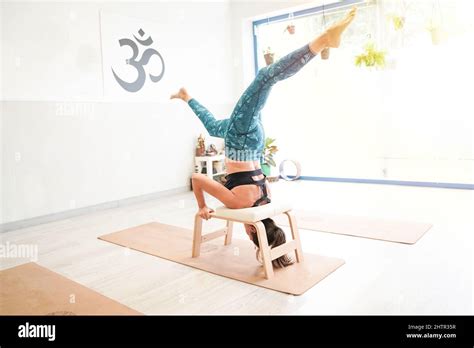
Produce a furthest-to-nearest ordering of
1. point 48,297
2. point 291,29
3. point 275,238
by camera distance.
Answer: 1. point 291,29
2. point 275,238
3. point 48,297

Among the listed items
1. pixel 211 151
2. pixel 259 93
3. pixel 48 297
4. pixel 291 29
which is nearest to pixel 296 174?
pixel 211 151

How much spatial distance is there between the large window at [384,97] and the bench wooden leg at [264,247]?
10.7 feet

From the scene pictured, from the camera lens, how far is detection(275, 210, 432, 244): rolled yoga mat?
320cm

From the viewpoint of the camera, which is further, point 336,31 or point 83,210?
point 83,210

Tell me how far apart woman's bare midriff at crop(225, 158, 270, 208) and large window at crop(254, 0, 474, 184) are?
3049mm

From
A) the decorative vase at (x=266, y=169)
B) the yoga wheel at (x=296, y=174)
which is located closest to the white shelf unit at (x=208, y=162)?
the decorative vase at (x=266, y=169)

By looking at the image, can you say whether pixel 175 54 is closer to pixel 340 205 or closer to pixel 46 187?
pixel 46 187

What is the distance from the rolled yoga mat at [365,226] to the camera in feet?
10.5

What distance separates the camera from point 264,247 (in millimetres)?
2510

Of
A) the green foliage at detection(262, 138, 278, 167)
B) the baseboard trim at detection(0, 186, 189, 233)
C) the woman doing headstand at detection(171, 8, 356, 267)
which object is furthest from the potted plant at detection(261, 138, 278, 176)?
the woman doing headstand at detection(171, 8, 356, 267)

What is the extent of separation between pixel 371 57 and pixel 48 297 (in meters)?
4.23

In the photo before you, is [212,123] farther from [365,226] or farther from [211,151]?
[211,151]

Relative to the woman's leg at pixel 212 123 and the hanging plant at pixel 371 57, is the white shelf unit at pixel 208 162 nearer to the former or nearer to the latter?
the hanging plant at pixel 371 57
